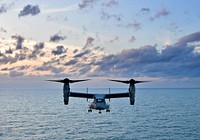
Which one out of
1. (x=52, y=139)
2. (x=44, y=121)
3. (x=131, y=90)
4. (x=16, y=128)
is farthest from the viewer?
(x=44, y=121)

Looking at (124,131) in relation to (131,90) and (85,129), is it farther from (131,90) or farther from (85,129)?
(131,90)

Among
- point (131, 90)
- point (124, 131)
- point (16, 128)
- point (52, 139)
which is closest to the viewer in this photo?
point (131, 90)

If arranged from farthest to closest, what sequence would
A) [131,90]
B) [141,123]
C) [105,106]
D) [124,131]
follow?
[141,123] → [124,131] → [105,106] → [131,90]

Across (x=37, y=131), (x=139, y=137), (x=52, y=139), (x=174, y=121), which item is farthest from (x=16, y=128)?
(x=174, y=121)

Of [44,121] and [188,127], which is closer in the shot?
[188,127]

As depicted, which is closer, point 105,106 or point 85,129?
point 105,106

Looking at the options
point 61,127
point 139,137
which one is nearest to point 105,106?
point 139,137

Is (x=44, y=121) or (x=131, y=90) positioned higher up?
(x=131, y=90)

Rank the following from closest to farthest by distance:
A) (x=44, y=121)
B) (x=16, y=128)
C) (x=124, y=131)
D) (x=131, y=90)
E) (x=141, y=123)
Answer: (x=131, y=90) → (x=124, y=131) → (x=16, y=128) → (x=141, y=123) → (x=44, y=121)

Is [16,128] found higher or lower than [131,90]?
lower

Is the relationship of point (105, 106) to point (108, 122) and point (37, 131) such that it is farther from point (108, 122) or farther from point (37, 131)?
point (108, 122)
